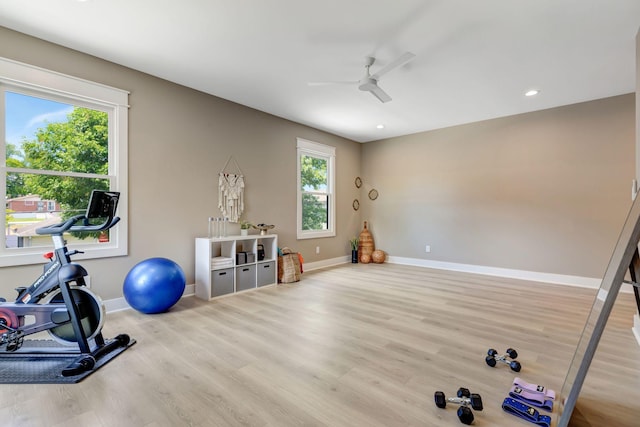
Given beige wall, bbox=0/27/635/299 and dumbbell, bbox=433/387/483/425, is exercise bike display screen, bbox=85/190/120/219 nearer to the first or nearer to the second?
beige wall, bbox=0/27/635/299

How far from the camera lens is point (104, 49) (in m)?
3.07

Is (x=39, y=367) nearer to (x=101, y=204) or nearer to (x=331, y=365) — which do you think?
(x=101, y=204)

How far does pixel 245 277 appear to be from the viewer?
13.9 feet

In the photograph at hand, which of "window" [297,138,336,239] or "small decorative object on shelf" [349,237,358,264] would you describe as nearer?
"window" [297,138,336,239]

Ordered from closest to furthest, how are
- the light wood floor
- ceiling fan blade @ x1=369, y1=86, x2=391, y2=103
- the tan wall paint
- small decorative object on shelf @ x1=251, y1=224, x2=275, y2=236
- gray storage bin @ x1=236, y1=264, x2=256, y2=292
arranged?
the light wood floor
ceiling fan blade @ x1=369, y1=86, x2=391, y2=103
gray storage bin @ x1=236, y1=264, x2=256, y2=292
the tan wall paint
small decorative object on shelf @ x1=251, y1=224, x2=275, y2=236

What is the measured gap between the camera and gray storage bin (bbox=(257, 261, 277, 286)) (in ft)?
14.6

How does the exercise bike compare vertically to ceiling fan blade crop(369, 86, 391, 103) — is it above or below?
below

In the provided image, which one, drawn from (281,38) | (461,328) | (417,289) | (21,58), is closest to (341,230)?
(417,289)

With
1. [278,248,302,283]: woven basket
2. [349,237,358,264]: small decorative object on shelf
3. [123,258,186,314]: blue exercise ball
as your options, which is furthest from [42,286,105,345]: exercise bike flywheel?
[349,237,358,264]: small decorative object on shelf

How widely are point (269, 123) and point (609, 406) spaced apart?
5.02m

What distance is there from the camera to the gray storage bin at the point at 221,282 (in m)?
3.86

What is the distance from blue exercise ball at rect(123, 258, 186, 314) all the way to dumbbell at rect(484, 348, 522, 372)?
3.05 metres

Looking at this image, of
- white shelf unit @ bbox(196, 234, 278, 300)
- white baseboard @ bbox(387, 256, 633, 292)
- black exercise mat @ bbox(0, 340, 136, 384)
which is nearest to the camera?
black exercise mat @ bbox(0, 340, 136, 384)

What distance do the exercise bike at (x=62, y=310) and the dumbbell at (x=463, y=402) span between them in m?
2.38
